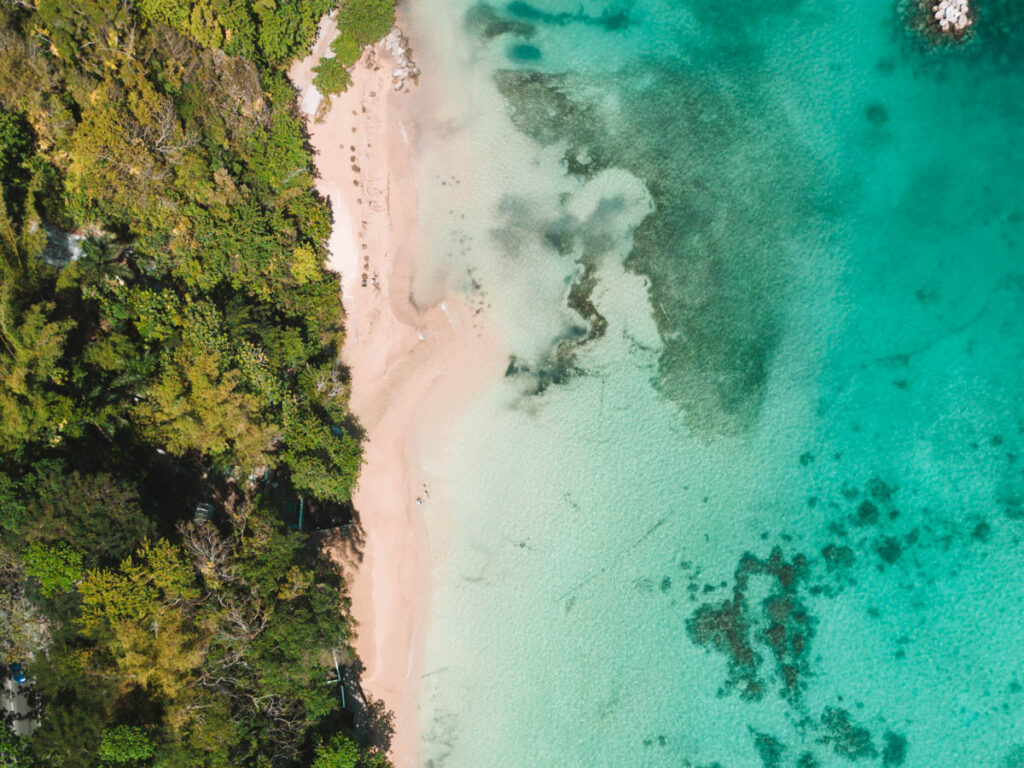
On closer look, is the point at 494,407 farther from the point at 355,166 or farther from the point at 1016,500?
the point at 1016,500

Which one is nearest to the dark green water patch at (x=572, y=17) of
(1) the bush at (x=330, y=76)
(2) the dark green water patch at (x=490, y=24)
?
(2) the dark green water patch at (x=490, y=24)

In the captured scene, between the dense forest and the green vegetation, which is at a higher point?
the green vegetation

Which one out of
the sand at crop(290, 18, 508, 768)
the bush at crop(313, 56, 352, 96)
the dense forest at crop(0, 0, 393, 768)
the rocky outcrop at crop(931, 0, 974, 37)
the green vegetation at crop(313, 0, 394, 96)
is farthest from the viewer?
the sand at crop(290, 18, 508, 768)

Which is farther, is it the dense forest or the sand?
the sand

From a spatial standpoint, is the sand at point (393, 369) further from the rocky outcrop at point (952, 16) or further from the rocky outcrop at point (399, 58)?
the rocky outcrop at point (952, 16)

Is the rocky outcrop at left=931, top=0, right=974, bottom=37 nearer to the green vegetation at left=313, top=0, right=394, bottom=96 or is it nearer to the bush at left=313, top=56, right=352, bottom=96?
the green vegetation at left=313, top=0, right=394, bottom=96

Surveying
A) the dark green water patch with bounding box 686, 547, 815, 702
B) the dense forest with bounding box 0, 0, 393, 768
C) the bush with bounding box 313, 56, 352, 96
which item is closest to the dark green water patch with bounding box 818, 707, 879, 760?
the dark green water patch with bounding box 686, 547, 815, 702
